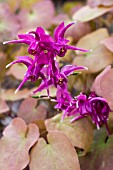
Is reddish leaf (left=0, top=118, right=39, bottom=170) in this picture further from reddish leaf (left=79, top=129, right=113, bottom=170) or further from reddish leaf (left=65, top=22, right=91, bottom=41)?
reddish leaf (left=65, top=22, right=91, bottom=41)

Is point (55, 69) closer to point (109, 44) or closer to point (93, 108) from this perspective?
point (93, 108)

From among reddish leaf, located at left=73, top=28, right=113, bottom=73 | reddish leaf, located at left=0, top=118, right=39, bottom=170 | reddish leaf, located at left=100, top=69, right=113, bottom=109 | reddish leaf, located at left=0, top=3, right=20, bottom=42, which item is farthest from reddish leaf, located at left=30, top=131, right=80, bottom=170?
reddish leaf, located at left=0, top=3, right=20, bottom=42

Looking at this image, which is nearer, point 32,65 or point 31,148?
point 32,65

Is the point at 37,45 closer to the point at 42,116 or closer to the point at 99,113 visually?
the point at 99,113

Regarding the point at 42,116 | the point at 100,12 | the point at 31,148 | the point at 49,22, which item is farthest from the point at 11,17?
the point at 31,148

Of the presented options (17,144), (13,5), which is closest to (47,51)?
(17,144)

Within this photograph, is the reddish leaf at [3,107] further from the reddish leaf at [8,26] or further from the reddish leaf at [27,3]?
the reddish leaf at [27,3]

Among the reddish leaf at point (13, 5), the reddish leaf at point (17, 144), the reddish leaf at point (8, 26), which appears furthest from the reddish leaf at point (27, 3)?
the reddish leaf at point (17, 144)
